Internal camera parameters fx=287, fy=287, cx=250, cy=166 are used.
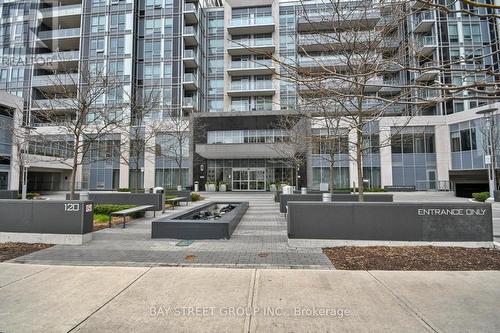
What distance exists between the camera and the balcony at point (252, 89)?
41500 mm

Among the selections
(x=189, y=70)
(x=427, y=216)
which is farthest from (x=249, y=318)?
(x=189, y=70)

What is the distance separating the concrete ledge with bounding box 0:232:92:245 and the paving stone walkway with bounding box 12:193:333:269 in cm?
22

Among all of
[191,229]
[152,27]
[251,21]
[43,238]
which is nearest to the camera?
[43,238]

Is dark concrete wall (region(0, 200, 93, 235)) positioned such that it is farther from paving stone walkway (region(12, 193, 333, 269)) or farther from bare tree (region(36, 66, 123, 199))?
bare tree (region(36, 66, 123, 199))

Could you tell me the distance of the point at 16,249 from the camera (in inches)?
A: 286

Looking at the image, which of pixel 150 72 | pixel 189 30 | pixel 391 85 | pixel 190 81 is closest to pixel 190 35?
pixel 189 30

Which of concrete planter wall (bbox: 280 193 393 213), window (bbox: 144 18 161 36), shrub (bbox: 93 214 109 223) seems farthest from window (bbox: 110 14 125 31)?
concrete planter wall (bbox: 280 193 393 213)

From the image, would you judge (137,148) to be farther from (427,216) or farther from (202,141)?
(202,141)

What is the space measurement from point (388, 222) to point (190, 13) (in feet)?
144

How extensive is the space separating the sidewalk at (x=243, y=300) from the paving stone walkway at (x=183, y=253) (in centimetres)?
53

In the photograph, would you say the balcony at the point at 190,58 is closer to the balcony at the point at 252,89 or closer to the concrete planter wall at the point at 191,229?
the balcony at the point at 252,89

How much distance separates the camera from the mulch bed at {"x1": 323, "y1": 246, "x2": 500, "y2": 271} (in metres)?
5.73

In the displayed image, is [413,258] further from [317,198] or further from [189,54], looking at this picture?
[189,54]

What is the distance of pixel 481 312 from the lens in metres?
3.81
